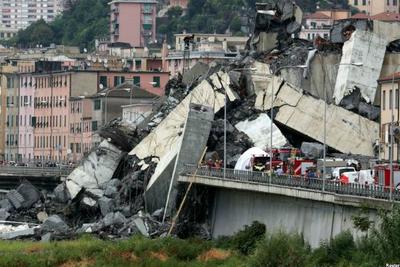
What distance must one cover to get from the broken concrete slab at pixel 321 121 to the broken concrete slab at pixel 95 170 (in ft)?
31.3

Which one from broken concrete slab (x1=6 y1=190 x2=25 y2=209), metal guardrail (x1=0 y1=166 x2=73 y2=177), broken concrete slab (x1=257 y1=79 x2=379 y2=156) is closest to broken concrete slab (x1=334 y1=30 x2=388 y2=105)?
broken concrete slab (x1=257 y1=79 x2=379 y2=156)

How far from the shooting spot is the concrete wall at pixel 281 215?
316ft

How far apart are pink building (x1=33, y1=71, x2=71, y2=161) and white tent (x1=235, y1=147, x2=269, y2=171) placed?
67739mm

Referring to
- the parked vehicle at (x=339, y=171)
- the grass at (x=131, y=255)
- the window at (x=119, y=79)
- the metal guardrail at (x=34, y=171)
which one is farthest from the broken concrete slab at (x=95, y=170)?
the window at (x=119, y=79)

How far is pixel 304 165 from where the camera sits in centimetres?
10975

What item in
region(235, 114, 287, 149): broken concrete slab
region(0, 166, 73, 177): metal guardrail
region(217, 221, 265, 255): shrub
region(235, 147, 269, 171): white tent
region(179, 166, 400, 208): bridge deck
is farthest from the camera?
region(0, 166, 73, 177): metal guardrail

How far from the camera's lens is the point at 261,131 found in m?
126

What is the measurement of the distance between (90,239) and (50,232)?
737 centimetres

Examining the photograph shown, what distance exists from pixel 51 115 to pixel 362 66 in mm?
68494

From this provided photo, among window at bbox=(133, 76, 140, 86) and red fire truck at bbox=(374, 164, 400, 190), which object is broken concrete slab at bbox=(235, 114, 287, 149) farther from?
window at bbox=(133, 76, 140, 86)

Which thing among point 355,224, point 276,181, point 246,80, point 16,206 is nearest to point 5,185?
point 16,206

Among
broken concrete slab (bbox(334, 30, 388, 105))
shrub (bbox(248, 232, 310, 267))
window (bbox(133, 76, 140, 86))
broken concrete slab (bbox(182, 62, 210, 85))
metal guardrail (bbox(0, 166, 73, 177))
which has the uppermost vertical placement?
broken concrete slab (bbox(334, 30, 388, 105))

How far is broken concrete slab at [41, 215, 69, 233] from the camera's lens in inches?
4837

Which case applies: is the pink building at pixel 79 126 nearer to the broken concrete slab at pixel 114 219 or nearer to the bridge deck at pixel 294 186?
the broken concrete slab at pixel 114 219
